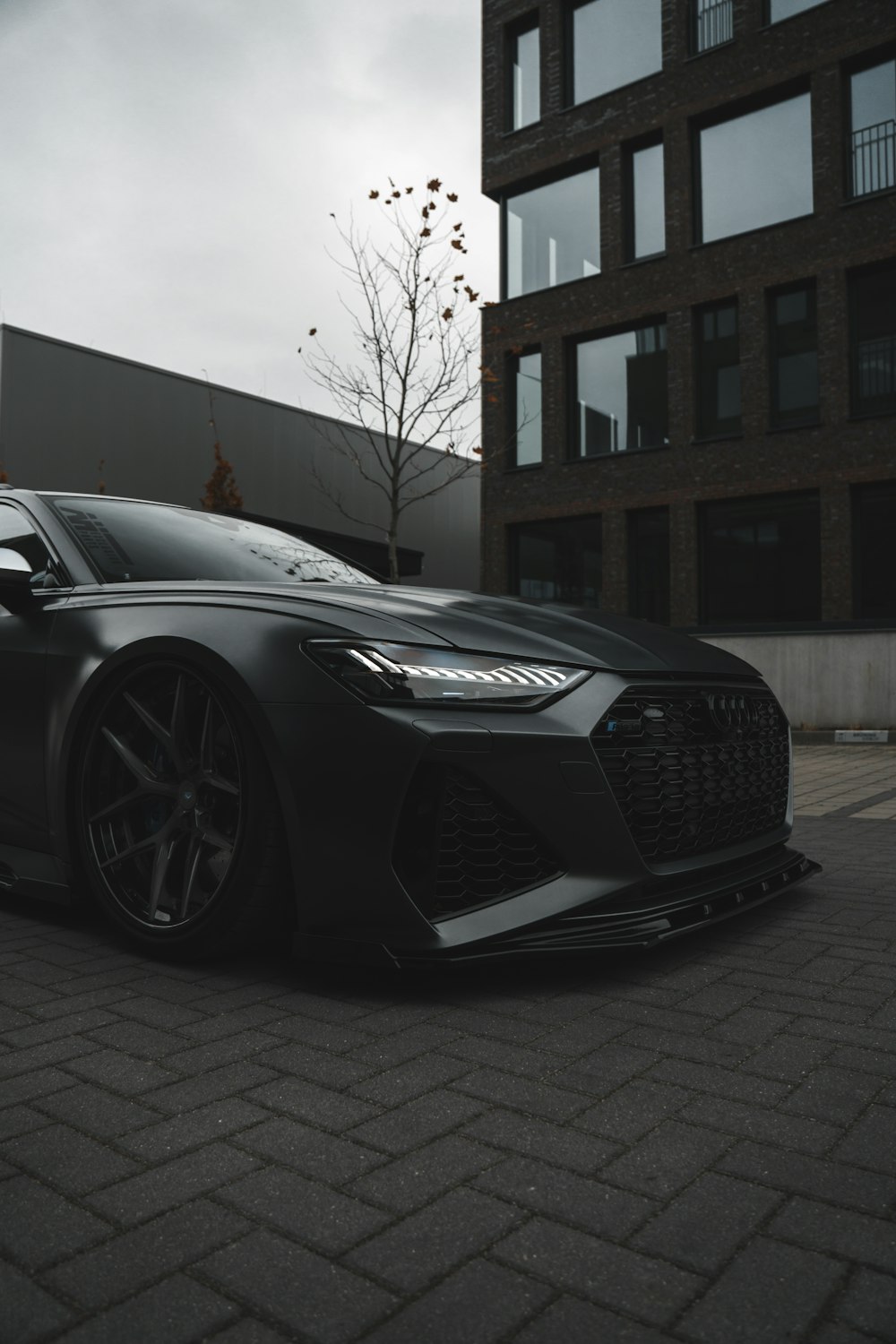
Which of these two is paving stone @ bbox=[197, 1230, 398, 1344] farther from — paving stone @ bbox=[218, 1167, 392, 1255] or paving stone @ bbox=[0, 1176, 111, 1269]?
paving stone @ bbox=[0, 1176, 111, 1269]

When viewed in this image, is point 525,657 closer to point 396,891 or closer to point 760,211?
point 396,891

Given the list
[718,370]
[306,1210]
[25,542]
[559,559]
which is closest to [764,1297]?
[306,1210]

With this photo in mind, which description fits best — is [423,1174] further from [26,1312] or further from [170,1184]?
[26,1312]

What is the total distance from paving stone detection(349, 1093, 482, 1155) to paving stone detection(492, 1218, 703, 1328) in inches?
14.2

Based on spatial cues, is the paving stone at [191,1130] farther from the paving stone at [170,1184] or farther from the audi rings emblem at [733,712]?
the audi rings emblem at [733,712]

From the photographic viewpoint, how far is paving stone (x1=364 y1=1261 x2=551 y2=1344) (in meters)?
1.38

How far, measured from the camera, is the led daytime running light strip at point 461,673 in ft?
9.01

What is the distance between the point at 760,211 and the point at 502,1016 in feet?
59.4

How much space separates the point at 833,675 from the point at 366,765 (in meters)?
14.6

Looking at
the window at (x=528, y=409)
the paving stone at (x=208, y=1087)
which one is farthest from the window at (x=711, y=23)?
the paving stone at (x=208, y=1087)

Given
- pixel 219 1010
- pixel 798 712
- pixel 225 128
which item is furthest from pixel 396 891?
pixel 798 712

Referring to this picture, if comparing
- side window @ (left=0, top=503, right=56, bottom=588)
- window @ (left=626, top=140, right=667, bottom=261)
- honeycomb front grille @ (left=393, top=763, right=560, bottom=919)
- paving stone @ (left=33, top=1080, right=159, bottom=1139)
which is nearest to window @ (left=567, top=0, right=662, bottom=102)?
window @ (left=626, top=140, right=667, bottom=261)

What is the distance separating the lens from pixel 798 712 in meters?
16.1

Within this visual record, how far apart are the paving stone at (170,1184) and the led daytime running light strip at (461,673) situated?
1200 millimetres
